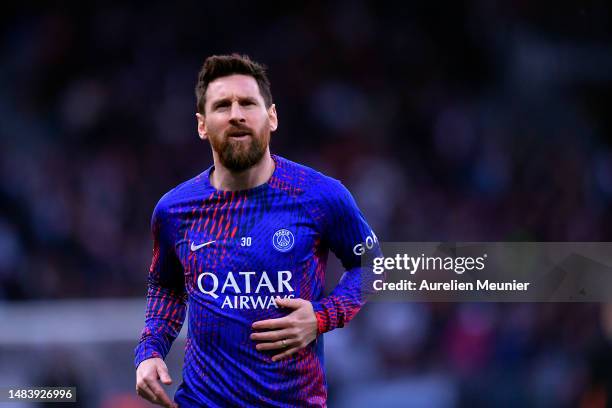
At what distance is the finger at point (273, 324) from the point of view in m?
3.06

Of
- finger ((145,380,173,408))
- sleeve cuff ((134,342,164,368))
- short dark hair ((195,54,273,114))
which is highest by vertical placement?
short dark hair ((195,54,273,114))

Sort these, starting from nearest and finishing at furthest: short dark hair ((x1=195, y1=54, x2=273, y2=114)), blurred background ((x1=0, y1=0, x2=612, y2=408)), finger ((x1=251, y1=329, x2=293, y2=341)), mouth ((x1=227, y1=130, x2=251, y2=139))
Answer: finger ((x1=251, y1=329, x2=293, y2=341)) → mouth ((x1=227, y1=130, x2=251, y2=139)) → short dark hair ((x1=195, y1=54, x2=273, y2=114)) → blurred background ((x1=0, y1=0, x2=612, y2=408))

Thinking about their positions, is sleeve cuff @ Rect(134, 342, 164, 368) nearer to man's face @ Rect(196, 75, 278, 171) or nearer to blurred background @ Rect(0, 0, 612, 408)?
man's face @ Rect(196, 75, 278, 171)

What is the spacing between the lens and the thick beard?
3158mm

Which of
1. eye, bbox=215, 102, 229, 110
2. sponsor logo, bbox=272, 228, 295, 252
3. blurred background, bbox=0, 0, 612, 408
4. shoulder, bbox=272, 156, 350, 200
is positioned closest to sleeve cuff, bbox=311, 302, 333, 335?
sponsor logo, bbox=272, 228, 295, 252

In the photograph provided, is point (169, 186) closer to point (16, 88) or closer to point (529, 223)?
point (16, 88)

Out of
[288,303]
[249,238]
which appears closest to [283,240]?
[249,238]

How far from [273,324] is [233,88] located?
2.68 feet

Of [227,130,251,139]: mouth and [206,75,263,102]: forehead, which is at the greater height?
[206,75,263,102]: forehead

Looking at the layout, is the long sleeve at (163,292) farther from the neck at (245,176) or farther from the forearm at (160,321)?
the neck at (245,176)

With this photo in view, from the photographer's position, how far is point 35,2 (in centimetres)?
1056

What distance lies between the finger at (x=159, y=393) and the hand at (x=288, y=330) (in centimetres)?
34

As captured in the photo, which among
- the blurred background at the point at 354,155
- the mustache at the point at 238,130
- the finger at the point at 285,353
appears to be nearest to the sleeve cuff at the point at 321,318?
the finger at the point at 285,353

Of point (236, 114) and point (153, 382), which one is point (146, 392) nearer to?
point (153, 382)
